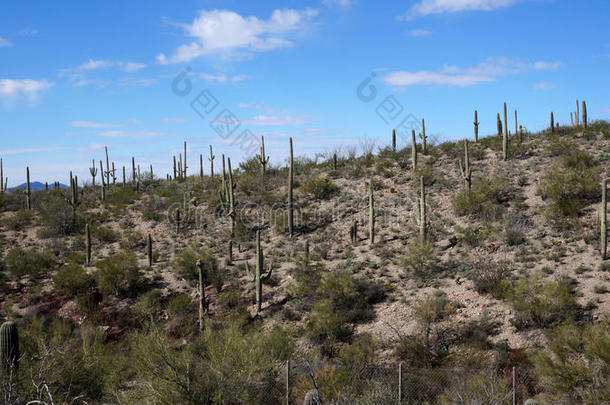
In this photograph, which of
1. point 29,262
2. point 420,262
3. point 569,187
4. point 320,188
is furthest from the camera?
point 320,188

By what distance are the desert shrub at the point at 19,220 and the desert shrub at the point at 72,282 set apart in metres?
13.1

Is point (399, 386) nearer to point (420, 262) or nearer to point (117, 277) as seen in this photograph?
point (420, 262)

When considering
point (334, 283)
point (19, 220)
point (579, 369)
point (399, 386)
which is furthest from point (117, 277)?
point (579, 369)

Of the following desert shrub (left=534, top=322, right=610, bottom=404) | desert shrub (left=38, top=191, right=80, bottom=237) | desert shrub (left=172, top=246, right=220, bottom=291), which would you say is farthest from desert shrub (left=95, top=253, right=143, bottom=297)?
desert shrub (left=534, top=322, right=610, bottom=404)

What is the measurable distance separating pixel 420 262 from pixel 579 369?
34.7ft

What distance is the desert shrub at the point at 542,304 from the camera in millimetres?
15477

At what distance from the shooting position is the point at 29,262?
2647 cm

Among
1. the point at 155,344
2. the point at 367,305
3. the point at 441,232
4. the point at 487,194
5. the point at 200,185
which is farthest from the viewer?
the point at 200,185

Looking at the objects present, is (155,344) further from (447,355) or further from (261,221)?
(261,221)

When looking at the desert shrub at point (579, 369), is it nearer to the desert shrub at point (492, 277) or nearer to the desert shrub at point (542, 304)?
the desert shrub at point (542, 304)

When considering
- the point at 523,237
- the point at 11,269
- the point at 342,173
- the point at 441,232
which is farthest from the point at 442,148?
the point at 11,269

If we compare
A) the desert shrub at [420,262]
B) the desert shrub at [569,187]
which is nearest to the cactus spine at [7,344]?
the desert shrub at [420,262]

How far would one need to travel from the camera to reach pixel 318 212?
3131cm

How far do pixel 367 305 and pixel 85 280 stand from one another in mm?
14014
